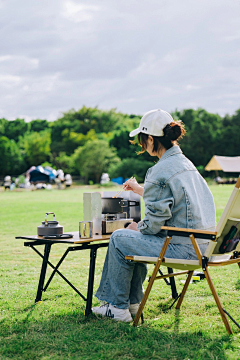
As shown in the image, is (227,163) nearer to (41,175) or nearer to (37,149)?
(41,175)

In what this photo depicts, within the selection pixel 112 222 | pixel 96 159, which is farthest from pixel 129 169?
pixel 112 222

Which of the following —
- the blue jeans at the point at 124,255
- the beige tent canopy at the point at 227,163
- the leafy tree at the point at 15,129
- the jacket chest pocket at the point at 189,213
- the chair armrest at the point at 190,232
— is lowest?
the beige tent canopy at the point at 227,163

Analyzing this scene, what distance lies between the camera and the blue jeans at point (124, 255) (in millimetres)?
3025

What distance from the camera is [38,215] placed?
13.0 meters

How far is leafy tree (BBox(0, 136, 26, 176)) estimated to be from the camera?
59.2 meters

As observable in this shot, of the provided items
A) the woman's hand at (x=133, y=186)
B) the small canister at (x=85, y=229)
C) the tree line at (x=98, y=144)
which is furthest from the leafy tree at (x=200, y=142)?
the small canister at (x=85, y=229)

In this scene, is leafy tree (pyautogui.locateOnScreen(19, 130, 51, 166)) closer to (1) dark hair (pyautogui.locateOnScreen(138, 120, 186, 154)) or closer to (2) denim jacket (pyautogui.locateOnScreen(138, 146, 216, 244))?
(1) dark hair (pyautogui.locateOnScreen(138, 120, 186, 154))

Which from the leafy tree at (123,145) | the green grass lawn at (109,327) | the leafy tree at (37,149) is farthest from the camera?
the leafy tree at (37,149)

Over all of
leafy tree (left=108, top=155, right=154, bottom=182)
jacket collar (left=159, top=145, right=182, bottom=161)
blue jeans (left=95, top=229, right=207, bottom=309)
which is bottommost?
leafy tree (left=108, top=155, right=154, bottom=182)

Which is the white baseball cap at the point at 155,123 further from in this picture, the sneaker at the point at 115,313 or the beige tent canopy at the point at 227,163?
the beige tent canopy at the point at 227,163

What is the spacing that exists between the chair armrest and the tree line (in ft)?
142

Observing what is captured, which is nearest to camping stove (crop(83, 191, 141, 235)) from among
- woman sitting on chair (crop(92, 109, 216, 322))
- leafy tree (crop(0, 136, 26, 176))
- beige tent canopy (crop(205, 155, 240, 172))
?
woman sitting on chair (crop(92, 109, 216, 322))

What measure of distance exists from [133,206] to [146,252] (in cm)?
93

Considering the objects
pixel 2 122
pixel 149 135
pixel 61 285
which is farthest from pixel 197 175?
pixel 2 122
